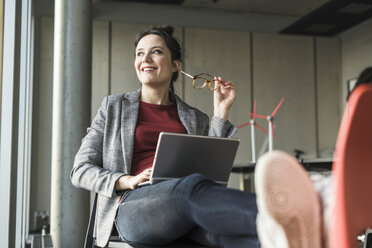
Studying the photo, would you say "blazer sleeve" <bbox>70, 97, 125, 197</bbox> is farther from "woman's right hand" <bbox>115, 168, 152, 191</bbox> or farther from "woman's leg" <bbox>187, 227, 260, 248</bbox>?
"woman's leg" <bbox>187, 227, 260, 248</bbox>

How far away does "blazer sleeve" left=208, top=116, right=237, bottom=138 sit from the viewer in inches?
81.3

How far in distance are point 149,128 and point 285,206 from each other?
42.0 inches

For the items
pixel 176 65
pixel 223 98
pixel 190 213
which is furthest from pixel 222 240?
pixel 176 65

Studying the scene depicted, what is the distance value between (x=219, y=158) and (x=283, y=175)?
26.8 inches

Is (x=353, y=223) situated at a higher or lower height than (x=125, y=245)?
higher

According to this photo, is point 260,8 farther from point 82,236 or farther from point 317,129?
point 82,236

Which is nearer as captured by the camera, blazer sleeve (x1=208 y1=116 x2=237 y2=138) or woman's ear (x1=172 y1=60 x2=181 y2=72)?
blazer sleeve (x1=208 y1=116 x2=237 y2=138)

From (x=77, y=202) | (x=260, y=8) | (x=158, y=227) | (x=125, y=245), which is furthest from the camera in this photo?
(x=260, y=8)

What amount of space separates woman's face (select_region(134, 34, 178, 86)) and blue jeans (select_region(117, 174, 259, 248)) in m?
0.60

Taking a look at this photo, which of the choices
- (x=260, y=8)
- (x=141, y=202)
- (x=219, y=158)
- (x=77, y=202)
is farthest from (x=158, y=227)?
(x=260, y=8)

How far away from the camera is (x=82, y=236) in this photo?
2.87 meters

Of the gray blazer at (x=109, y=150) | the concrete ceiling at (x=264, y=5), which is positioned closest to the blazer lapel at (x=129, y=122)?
the gray blazer at (x=109, y=150)

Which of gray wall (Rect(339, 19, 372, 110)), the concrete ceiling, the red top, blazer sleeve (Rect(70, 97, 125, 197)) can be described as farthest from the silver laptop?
gray wall (Rect(339, 19, 372, 110))

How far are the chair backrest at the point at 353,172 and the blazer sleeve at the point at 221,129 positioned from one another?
0.98 metres
